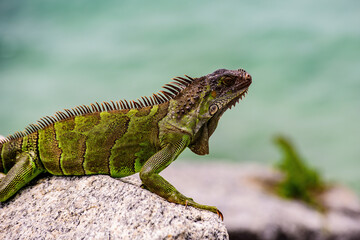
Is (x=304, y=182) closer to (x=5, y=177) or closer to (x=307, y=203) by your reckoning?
(x=307, y=203)

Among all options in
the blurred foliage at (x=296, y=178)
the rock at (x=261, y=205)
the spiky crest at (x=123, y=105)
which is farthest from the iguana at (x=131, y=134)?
the blurred foliage at (x=296, y=178)

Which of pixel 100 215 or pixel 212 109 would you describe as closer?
pixel 100 215

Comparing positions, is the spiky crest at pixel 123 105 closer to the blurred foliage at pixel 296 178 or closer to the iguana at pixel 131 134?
the iguana at pixel 131 134

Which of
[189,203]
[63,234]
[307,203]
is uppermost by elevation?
[189,203]

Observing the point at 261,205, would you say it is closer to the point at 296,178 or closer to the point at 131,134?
the point at 296,178

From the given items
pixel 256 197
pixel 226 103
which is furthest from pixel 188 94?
pixel 256 197

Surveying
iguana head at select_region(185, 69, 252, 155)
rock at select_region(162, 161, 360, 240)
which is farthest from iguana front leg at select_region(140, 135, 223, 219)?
rock at select_region(162, 161, 360, 240)

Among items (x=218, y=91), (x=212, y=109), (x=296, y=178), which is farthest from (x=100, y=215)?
(x=296, y=178)
